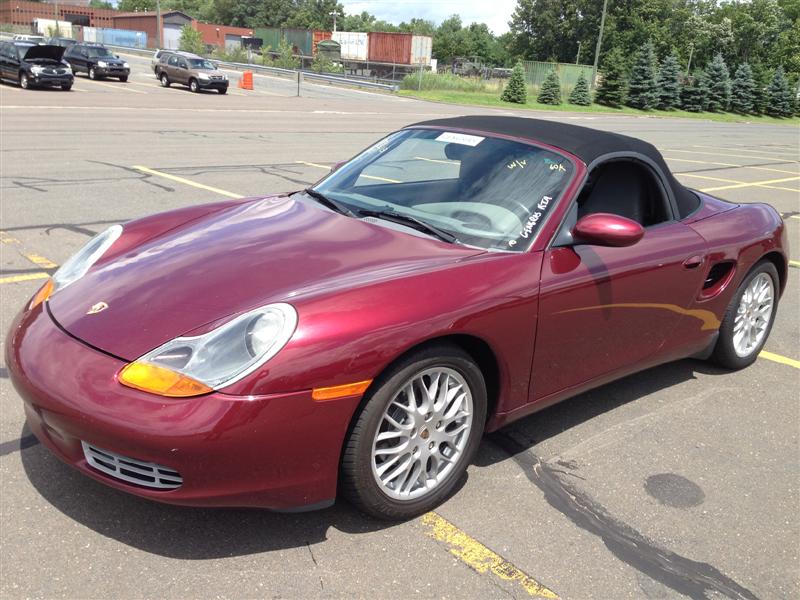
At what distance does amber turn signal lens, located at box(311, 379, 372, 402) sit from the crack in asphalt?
111 cm

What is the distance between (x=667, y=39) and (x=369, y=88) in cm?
5843

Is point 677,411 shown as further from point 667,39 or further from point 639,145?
point 667,39

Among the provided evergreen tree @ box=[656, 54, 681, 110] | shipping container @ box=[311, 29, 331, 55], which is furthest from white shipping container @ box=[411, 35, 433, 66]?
evergreen tree @ box=[656, 54, 681, 110]

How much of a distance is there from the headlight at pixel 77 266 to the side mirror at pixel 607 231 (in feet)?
7.12

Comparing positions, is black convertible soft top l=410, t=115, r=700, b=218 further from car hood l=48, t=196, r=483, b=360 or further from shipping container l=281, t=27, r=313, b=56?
shipping container l=281, t=27, r=313, b=56

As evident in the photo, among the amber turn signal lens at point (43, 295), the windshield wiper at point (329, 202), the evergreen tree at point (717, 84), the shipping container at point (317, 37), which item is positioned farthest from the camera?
the shipping container at point (317, 37)

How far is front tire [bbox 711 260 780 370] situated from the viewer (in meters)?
4.55

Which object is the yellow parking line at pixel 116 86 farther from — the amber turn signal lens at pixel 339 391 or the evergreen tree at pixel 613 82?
the amber turn signal lens at pixel 339 391

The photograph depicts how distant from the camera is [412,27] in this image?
6594 inches

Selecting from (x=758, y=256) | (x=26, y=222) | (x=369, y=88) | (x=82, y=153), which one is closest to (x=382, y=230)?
(x=758, y=256)

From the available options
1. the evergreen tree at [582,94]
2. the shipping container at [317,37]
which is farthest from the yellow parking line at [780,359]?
the shipping container at [317,37]

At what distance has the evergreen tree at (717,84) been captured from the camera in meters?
51.6

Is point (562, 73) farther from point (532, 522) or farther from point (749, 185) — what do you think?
point (532, 522)

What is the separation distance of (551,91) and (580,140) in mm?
41948
